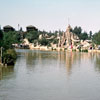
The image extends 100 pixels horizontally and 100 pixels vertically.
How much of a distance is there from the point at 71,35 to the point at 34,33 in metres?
22.4

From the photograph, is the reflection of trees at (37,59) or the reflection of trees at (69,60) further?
the reflection of trees at (37,59)

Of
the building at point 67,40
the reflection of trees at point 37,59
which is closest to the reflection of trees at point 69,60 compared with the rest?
the reflection of trees at point 37,59

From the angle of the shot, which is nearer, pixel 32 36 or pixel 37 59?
pixel 37 59

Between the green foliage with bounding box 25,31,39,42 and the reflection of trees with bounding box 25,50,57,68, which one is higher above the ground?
the green foliage with bounding box 25,31,39,42

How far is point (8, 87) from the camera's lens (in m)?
21.6

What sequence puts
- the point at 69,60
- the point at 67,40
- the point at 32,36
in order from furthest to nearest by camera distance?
the point at 32,36 < the point at 67,40 < the point at 69,60

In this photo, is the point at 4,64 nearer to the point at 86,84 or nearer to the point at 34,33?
the point at 86,84

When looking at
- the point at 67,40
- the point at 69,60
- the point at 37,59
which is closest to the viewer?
the point at 69,60

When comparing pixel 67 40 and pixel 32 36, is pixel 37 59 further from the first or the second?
pixel 32 36

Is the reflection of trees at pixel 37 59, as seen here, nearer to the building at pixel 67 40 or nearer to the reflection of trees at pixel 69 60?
the reflection of trees at pixel 69 60

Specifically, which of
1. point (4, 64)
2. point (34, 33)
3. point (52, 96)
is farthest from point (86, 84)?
point (34, 33)

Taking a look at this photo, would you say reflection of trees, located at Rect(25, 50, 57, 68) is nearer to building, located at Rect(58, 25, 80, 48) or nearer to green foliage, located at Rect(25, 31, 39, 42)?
building, located at Rect(58, 25, 80, 48)

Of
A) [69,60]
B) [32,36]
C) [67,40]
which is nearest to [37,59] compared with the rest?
[69,60]

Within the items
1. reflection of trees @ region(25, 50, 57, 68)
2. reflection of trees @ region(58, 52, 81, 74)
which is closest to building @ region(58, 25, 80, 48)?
reflection of trees @ region(25, 50, 57, 68)
